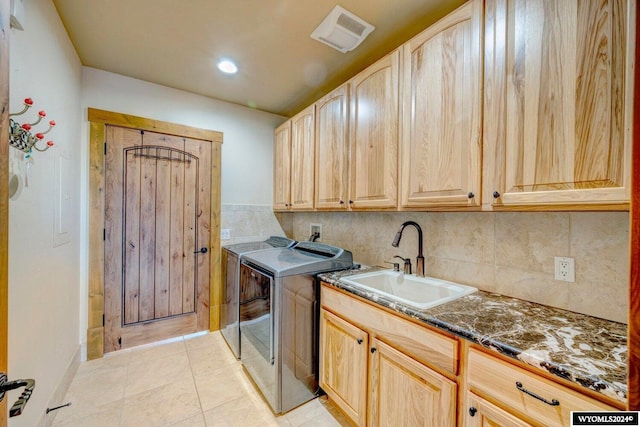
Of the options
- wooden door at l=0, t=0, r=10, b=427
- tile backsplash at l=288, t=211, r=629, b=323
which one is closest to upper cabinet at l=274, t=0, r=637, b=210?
tile backsplash at l=288, t=211, r=629, b=323

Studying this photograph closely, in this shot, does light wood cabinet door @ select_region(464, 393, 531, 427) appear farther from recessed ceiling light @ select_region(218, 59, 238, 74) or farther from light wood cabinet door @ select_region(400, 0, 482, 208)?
recessed ceiling light @ select_region(218, 59, 238, 74)

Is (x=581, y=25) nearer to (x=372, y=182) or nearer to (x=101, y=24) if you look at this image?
(x=372, y=182)

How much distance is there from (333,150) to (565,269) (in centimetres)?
159

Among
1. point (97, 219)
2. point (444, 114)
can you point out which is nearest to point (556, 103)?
point (444, 114)

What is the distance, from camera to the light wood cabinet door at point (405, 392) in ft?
3.43

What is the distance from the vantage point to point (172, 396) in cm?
184

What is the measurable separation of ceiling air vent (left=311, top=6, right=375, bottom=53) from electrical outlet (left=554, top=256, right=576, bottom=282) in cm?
170

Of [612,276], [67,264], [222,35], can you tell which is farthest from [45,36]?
[612,276]

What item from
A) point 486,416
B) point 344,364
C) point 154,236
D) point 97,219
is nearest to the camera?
point 486,416

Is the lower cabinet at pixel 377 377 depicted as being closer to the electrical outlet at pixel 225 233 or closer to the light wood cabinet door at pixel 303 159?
the light wood cabinet door at pixel 303 159

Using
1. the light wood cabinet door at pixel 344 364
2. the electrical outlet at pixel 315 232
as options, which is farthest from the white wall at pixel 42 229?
the electrical outlet at pixel 315 232

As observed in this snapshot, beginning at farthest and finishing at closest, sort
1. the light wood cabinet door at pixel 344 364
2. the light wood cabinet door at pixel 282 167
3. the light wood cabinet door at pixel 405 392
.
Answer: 1. the light wood cabinet door at pixel 282 167
2. the light wood cabinet door at pixel 344 364
3. the light wood cabinet door at pixel 405 392

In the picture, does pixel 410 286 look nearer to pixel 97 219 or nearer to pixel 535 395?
pixel 535 395

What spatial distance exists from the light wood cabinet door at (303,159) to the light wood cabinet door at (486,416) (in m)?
1.77
